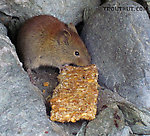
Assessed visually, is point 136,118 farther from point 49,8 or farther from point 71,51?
point 49,8

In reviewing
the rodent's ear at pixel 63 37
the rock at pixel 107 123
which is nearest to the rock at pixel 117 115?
the rock at pixel 107 123

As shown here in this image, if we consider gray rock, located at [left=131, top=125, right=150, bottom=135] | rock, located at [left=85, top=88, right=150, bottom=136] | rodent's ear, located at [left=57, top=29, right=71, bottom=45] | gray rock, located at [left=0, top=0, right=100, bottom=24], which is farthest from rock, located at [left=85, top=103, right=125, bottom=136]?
gray rock, located at [left=0, top=0, right=100, bottom=24]

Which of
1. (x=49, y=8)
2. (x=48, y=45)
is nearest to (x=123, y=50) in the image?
(x=48, y=45)

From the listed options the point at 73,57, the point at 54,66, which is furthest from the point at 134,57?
the point at 54,66

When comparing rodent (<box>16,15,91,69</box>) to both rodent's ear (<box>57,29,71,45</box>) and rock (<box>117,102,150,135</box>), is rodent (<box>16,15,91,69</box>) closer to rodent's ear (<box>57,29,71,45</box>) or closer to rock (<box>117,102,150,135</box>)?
rodent's ear (<box>57,29,71,45</box>)

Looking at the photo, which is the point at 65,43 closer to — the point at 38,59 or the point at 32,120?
the point at 38,59
